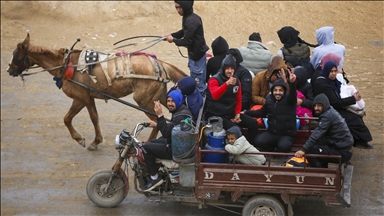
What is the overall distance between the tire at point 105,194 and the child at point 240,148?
166 centimetres

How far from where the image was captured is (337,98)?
25.4 feet

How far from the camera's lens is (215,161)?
7059mm

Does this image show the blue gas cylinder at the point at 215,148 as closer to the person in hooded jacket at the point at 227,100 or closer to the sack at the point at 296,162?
→ the person in hooded jacket at the point at 227,100

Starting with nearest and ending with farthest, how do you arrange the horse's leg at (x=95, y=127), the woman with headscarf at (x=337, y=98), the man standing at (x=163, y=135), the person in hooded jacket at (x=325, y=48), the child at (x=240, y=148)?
1. the child at (x=240, y=148)
2. the man standing at (x=163, y=135)
3. the woman with headscarf at (x=337, y=98)
4. the person in hooded jacket at (x=325, y=48)
5. the horse's leg at (x=95, y=127)

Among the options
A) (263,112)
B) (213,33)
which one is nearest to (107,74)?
(263,112)

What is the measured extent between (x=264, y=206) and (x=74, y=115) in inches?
158

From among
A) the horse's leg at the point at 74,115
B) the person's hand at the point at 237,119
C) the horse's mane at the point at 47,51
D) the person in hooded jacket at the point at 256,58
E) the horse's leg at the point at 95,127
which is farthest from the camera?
the horse's leg at the point at 95,127

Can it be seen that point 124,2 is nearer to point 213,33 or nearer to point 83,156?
point 213,33

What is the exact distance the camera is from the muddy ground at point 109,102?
806 cm

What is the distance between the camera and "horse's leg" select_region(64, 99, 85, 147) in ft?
31.4

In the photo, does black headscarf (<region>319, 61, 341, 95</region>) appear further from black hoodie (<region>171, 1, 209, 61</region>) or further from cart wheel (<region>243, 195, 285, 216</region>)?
black hoodie (<region>171, 1, 209, 61</region>)

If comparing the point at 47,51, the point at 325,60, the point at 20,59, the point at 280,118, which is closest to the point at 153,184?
the point at 280,118

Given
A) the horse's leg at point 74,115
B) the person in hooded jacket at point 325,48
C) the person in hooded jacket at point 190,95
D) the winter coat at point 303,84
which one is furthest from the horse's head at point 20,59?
the person in hooded jacket at point 325,48

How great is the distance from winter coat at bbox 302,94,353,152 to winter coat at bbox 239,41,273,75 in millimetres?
2135
